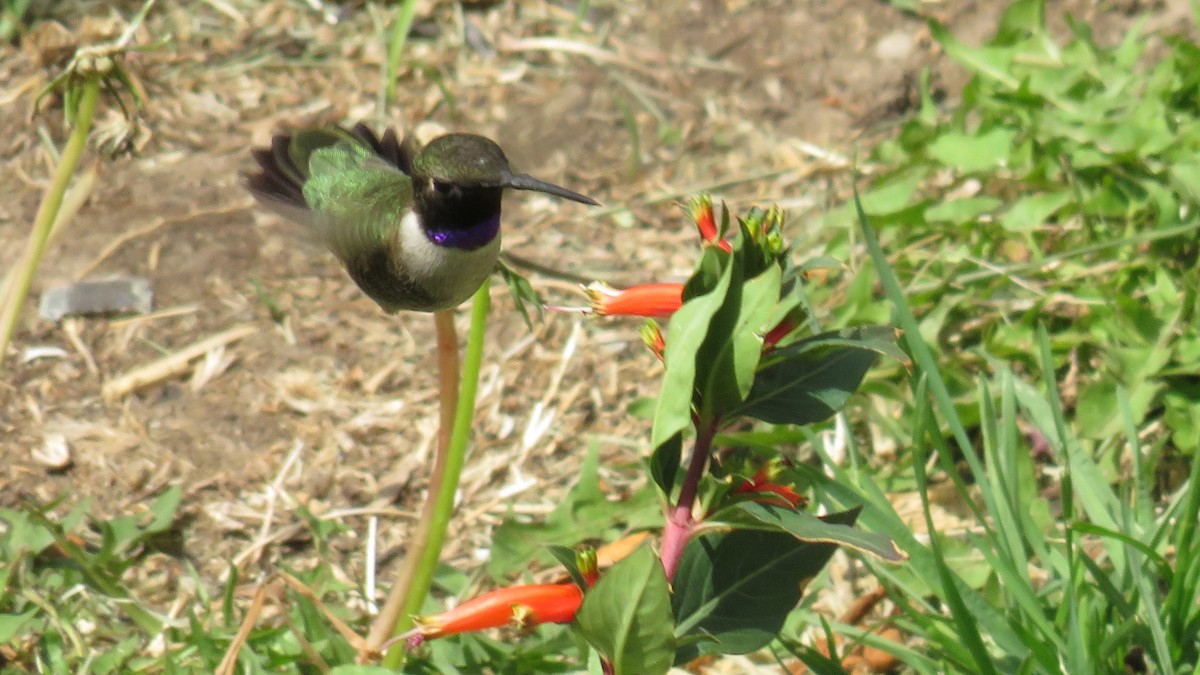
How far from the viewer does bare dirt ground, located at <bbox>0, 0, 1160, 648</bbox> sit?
317cm

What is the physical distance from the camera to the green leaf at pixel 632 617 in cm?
153

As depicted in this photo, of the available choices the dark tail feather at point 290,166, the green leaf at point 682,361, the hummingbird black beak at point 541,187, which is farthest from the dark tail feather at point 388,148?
the green leaf at point 682,361

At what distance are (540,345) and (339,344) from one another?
50 centimetres

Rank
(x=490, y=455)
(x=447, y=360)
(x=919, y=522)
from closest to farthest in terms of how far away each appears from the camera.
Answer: (x=447, y=360), (x=919, y=522), (x=490, y=455)

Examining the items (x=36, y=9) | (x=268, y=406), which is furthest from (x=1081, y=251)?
(x=36, y=9)

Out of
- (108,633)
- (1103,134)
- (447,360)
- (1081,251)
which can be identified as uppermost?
(1103,134)

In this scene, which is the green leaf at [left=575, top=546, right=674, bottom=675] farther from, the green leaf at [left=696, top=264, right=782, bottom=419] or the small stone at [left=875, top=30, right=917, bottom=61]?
Result: the small stone at [left=875, top=30, right=917, bottom=61]

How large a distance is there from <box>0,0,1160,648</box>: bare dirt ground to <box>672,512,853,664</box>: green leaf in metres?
1.30

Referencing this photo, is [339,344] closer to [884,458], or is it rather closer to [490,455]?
[490,455]

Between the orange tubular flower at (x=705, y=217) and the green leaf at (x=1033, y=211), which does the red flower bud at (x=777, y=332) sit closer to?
the orange tubular flower at (x=705, y=217)

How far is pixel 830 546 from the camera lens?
5.62 feet

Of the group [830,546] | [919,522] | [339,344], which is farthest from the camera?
[339,344]

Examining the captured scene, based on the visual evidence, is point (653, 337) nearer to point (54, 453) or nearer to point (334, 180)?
point (334, 180)

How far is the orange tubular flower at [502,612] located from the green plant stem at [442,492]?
0.63 m
